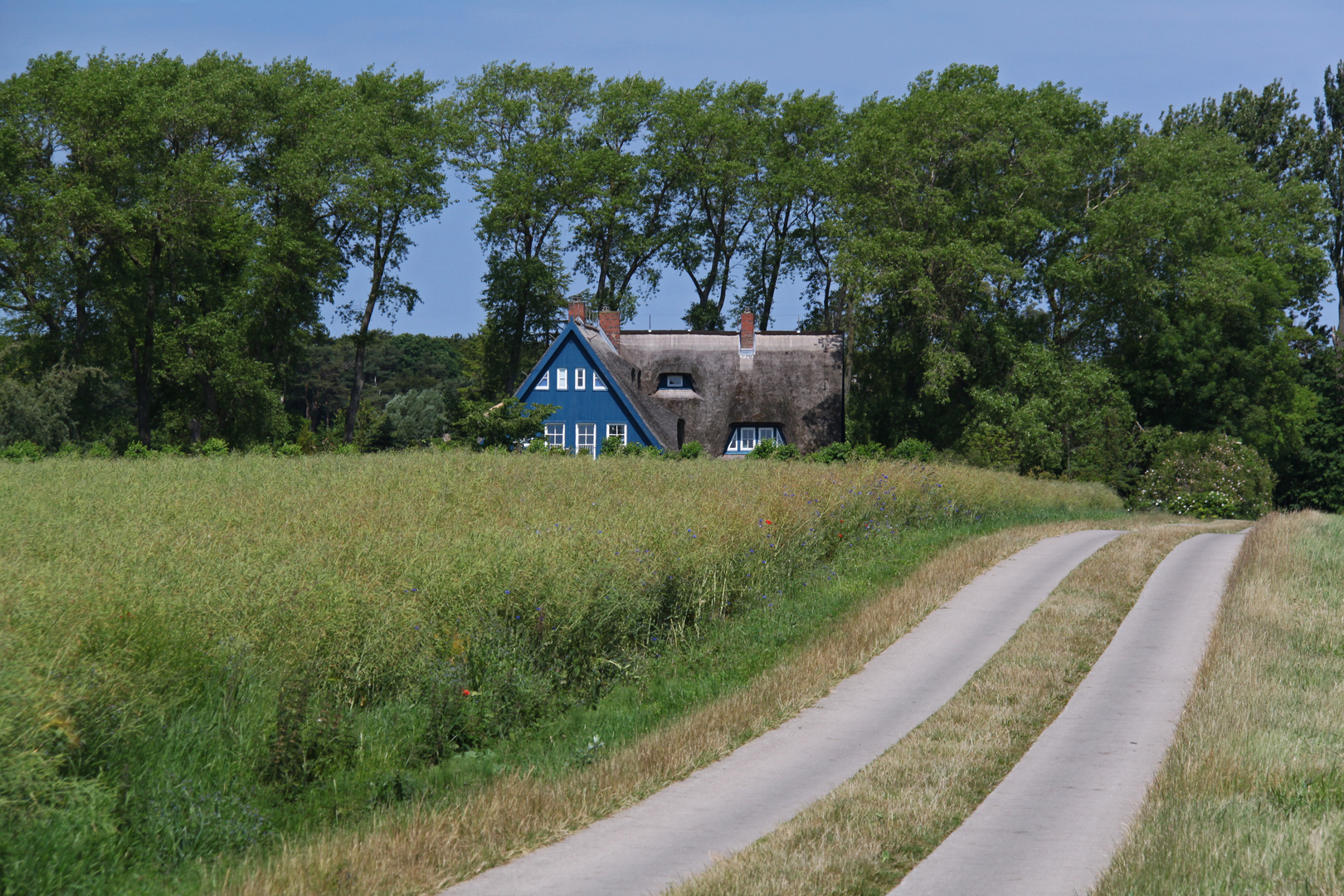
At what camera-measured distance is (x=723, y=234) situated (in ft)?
188

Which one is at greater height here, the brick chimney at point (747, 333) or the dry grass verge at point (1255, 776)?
the brick chimney at point (747, 333)

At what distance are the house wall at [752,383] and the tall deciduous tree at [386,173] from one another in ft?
41.8

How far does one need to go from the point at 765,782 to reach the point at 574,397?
37.2 meters

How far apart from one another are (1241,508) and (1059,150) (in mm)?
16546

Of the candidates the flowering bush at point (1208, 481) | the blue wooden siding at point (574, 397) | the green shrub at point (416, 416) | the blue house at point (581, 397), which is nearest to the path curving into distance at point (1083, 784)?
the flowering bush at point (1208, 481)

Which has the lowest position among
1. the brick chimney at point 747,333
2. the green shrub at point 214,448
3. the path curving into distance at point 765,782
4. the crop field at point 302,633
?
the path curving into distance at point 765,782

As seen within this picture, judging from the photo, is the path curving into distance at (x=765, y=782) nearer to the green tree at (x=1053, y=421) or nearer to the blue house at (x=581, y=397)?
the green tree at (x=1053, y=421)

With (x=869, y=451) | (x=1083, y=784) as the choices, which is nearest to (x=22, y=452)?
(x=869, y=451)

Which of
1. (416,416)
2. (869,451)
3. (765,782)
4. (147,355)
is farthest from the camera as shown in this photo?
(416,416)

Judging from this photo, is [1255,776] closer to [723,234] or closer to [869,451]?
[869,451]

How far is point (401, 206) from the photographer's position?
49.0 m

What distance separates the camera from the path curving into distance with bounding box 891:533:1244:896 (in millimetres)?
6000

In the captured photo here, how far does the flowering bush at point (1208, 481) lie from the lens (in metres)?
34.4

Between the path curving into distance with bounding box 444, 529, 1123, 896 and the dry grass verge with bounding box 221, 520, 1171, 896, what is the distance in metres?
0.13
